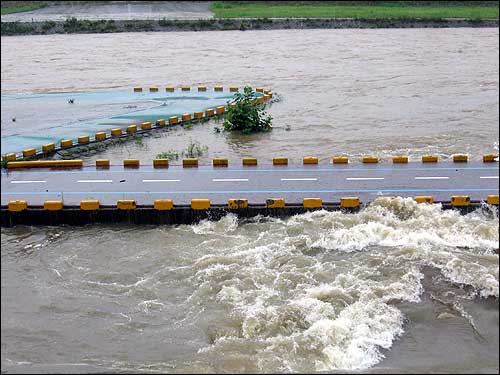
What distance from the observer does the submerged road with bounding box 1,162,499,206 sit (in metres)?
16.9

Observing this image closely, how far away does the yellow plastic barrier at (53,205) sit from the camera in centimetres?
1623

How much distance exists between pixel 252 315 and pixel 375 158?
30.0 ft

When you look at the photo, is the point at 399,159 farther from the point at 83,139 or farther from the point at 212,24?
the point at 212,24

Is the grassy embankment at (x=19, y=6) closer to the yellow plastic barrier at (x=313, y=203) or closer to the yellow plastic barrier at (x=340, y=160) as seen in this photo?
the yellow plastic barrier at (x=340, y=160)

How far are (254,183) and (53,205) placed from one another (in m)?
5.48

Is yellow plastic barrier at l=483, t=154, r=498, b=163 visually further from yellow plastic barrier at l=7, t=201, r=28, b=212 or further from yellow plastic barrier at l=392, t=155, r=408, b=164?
yellow plastic barrier at l=7, t=201, r=28, b=212

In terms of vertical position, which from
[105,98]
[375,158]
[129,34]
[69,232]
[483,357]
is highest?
[129,34]

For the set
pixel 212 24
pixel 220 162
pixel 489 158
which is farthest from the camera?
pixel 212 24

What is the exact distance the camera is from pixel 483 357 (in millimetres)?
10453

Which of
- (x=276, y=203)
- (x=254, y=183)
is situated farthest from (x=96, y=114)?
(x=276, y=203)

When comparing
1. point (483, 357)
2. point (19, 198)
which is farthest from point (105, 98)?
point (483, 357)

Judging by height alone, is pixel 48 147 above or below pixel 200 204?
above

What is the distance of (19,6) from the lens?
231ft

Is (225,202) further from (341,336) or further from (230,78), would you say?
(230,78)
